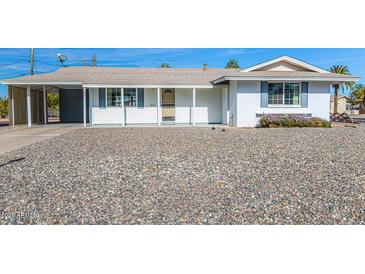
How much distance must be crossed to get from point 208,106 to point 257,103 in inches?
146

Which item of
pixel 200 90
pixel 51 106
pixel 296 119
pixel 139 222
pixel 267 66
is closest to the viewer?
pixel 139 222

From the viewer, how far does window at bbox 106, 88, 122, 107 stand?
1942 centimetres

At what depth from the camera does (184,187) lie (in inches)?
204

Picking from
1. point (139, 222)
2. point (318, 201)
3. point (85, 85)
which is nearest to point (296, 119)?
point (85, 85)

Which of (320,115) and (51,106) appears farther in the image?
(51,106)

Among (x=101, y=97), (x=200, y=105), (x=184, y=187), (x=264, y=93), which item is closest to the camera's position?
(x=184, y=187)

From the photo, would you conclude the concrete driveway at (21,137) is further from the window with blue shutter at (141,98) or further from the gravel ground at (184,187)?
the window with blue shutter at (141,98)

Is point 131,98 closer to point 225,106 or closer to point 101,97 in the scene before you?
point 101,97

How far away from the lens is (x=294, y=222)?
388cm

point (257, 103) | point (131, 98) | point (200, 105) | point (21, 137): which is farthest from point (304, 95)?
point (21, 137)

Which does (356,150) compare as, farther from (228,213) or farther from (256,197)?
(228,213)

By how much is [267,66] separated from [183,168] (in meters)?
14.1

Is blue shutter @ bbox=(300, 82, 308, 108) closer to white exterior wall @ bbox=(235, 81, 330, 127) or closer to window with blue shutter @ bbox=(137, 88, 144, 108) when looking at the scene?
white exterior wall @ bbox=(235, 81, 330, 127)

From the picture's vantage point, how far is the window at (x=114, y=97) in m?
19.4
